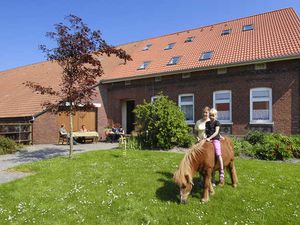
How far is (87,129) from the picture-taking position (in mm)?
22734

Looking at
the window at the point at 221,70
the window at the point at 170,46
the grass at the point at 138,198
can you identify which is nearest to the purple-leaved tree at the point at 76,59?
the grass at the point at 138,198

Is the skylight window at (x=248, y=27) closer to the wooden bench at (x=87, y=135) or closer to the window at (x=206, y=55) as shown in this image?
the window at (x=206, y=55)

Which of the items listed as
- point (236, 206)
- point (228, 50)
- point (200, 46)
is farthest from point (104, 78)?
point (236, 206)

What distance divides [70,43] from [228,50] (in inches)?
424

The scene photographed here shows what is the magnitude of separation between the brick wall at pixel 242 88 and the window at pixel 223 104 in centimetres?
26

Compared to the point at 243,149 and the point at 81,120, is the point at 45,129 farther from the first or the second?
the point at 243,149

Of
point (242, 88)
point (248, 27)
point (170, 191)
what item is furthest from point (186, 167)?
point (248, 27)

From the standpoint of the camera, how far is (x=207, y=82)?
744 inches

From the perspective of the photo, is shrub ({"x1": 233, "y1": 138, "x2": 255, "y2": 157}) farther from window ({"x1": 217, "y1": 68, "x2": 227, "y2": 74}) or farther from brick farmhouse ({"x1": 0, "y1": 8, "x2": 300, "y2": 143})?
window ({"x1": 217, "y1": 68, "x2": 227, "y2": 74})

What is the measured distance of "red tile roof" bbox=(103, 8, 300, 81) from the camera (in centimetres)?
1733

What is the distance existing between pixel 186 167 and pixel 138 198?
1.36 meters

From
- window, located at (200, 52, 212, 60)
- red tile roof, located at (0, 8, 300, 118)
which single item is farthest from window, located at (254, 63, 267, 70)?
window, located at (200, 52, 212, 60)

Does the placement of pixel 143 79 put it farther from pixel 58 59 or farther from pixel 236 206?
pixel 236 206

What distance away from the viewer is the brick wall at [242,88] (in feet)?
52.5
